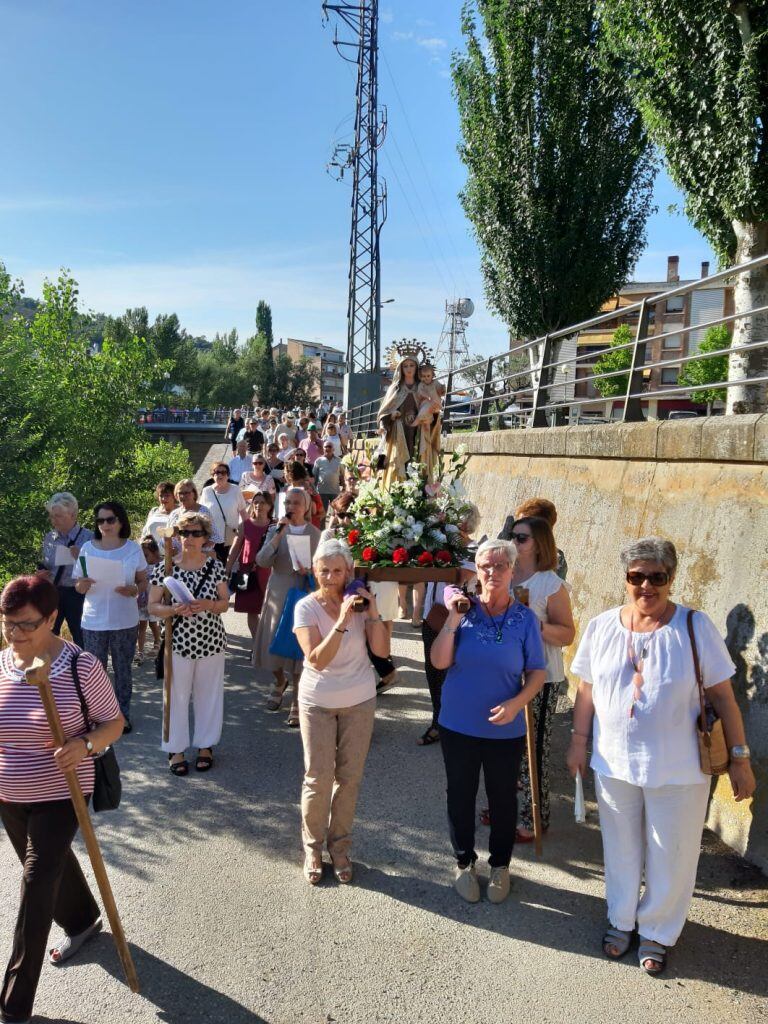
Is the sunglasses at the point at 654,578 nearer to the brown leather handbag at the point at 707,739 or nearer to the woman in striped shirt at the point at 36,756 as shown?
the brown leather handbag at the point at 707,739

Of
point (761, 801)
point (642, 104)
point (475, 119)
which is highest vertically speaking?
point (475, 119)

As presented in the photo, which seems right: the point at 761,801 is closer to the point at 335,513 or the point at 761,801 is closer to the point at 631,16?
the point at 335,513

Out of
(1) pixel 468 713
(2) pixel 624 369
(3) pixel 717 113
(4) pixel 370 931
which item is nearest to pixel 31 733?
(4) pixel 370 931

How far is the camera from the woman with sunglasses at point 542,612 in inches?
180

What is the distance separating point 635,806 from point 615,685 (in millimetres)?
572

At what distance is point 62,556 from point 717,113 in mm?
10902

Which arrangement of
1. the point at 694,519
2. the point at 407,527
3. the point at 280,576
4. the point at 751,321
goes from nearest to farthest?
the point at 407,527 < the point at 694,519 < the point at 280,576 < the point at 751,321

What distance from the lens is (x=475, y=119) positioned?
20391mm

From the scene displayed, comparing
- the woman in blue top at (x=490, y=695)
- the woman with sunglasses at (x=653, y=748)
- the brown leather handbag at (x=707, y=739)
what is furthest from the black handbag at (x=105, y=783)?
the brown leather handbag at (x=707, y=739)

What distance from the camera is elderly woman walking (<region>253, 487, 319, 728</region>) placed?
6.85 meters

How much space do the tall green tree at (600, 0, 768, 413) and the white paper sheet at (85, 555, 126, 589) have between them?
8085mm

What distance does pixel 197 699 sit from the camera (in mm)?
5766

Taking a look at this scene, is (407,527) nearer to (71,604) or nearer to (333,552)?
(333,552)

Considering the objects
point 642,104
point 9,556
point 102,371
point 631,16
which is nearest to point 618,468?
point 9,556
